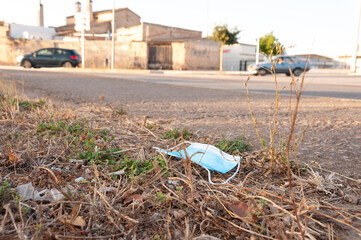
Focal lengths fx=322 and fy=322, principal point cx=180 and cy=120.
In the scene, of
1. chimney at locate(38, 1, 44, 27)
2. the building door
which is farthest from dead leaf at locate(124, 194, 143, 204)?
chimney at locate(38, 1, 44, 27)

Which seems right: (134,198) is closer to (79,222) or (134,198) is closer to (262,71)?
(79,222)

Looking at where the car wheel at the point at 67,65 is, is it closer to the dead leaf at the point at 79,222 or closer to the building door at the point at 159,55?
the building door at the point at 159,55

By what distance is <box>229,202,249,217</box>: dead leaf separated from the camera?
153 centimetres

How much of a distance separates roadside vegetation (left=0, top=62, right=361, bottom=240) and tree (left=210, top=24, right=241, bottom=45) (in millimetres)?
27070

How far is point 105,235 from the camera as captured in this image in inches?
55.1

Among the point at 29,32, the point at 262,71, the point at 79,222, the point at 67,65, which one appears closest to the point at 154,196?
the point at 79,222

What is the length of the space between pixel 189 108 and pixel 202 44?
29.3m

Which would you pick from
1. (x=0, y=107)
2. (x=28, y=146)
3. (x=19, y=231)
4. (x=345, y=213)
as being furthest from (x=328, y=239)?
(x=0, y=107)

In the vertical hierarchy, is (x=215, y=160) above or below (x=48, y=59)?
below

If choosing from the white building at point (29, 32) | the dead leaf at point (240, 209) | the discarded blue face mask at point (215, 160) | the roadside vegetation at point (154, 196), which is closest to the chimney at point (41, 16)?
the white building at point (29, 32)

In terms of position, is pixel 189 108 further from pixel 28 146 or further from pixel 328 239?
pixel 328 239

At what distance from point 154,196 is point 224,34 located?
28008 millimetres

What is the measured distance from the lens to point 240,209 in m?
1.57

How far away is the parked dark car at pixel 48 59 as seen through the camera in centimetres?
2258
